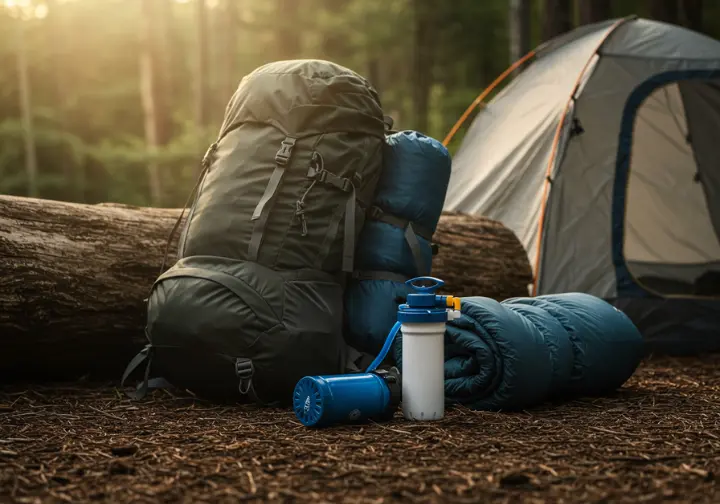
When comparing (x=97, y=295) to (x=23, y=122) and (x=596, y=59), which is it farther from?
(x=23, y=122)

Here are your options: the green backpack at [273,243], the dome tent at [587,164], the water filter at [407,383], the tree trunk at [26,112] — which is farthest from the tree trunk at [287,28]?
the water filter at [407,383]

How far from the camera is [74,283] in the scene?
4082 mm

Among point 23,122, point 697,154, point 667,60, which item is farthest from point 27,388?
point 23,122

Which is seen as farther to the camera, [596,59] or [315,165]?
[596,59]

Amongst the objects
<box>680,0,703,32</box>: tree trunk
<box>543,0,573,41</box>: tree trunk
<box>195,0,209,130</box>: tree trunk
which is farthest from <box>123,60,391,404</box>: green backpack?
<box>195,0,209,130</box>: tree trunk

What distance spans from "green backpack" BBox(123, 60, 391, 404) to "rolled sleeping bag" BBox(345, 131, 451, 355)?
88 mm

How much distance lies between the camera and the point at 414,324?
327 cm

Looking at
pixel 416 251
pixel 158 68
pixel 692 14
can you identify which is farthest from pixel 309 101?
pixel 158 68

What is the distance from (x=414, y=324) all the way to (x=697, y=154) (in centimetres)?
471

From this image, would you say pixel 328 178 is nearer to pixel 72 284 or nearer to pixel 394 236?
pixel 394 236

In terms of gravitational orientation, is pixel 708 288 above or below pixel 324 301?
below

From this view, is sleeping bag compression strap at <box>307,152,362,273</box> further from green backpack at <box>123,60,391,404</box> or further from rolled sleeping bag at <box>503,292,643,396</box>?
rolled sleeping bag at <box>503,292,643,396</box>

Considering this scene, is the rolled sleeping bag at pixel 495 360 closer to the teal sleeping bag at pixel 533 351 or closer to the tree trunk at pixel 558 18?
the teal sleeping bag at pixel 533 351

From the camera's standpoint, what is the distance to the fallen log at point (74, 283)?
3975 millimetres
